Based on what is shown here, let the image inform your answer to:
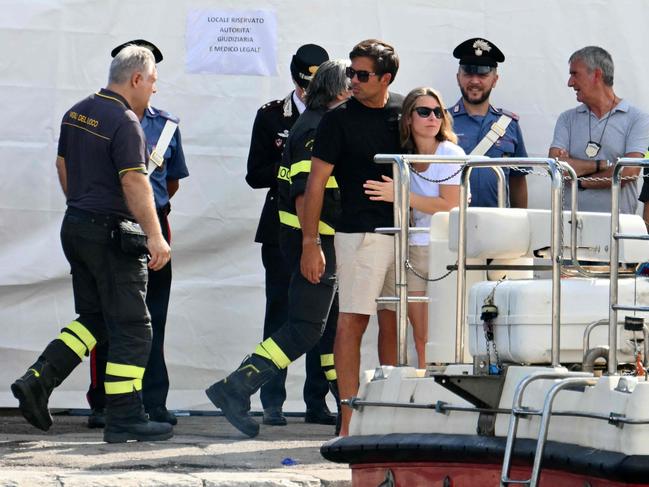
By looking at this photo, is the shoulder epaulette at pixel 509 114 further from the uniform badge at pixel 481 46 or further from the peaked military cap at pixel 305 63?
the peaked military cap at pixel 305 63

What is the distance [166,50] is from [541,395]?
428cm

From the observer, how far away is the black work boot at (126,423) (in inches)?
307

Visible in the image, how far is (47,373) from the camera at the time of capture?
7934 millimetres

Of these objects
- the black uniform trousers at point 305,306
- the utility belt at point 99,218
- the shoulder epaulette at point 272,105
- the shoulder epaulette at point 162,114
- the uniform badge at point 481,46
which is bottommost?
the black uniform trousers at point 305,306

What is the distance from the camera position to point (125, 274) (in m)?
7.79

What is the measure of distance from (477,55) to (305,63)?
1.05m

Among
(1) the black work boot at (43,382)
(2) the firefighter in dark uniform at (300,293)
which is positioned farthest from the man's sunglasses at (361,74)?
(1) the black work boot at (43,382)

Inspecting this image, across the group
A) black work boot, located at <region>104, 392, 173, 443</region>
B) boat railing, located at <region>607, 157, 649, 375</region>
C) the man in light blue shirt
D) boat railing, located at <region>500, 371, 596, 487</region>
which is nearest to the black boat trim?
boat railing, located at <region>500, 371, 596, 487</region>

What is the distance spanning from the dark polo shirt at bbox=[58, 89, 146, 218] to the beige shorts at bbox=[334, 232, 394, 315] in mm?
1081

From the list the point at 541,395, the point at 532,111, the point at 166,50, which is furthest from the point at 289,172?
the point at 541,395

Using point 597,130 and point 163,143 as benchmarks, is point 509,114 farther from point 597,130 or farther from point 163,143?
point 163,143

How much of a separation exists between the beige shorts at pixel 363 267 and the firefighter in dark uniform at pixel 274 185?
1.37 m

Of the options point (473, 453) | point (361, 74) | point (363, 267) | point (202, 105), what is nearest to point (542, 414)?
point (473, 453)

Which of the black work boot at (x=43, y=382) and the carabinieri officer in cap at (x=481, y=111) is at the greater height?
the carabinieri officer in cap at (x=481, y=111)
